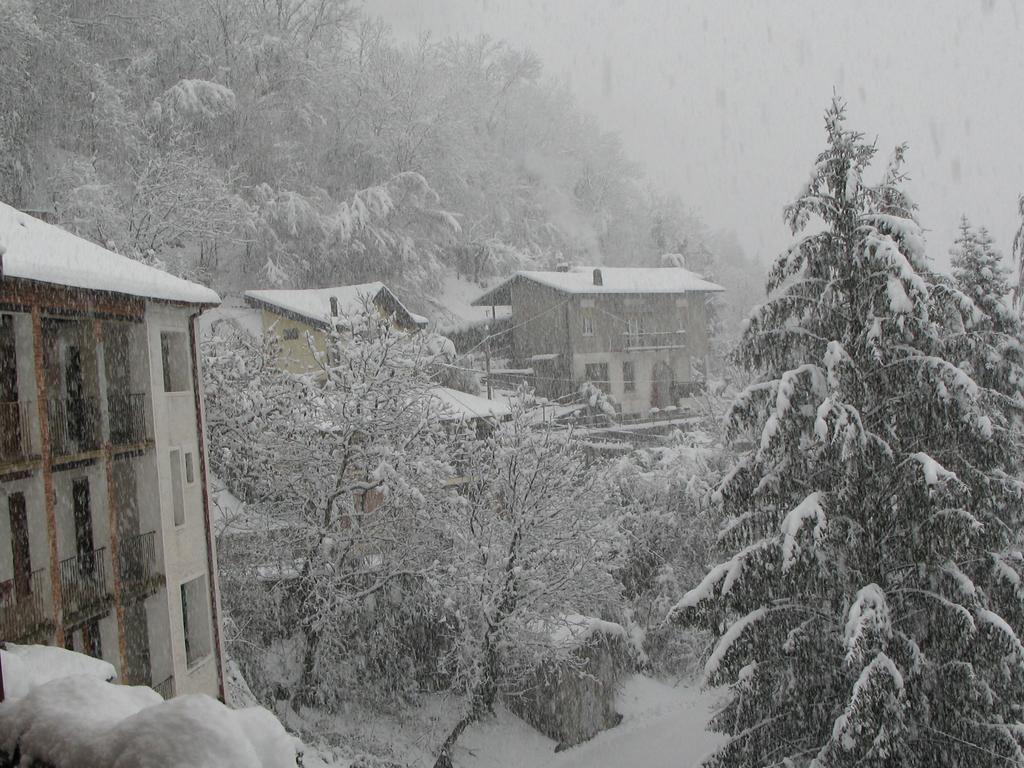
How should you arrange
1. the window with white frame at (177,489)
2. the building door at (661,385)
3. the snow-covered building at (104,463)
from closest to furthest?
the snow-covered building at (104,463) → the window with white frame at (177,489) → the building door at (661,385)

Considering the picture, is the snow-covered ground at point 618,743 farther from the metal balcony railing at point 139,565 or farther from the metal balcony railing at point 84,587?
the metal balcony railing at point 84,587

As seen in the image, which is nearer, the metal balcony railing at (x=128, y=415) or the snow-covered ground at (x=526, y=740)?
the metal balcony railing at (x=128, y=415)

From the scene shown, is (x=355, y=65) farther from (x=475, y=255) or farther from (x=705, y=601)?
(x=705, y=601)

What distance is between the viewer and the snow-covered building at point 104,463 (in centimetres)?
1066

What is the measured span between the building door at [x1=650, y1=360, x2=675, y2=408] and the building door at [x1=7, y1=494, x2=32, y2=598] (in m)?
36.5

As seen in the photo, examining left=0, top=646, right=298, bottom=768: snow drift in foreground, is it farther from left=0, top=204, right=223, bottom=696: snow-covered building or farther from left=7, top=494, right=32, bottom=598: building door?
left=7, top=494, right=32, bottom=598: building door

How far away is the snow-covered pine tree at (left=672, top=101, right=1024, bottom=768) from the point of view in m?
10.4

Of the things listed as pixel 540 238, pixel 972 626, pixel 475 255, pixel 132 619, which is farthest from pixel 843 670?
pixel 540 238

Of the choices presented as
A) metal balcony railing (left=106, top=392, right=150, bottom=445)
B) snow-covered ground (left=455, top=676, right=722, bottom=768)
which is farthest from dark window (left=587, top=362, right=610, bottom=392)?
metal balcony railing (left=106, top=392, right=150, bottom=445)

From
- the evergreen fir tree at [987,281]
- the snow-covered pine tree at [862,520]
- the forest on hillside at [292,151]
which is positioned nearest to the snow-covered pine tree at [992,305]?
the evergreen fir tree at [987,281]

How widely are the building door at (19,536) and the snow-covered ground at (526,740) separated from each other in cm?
779

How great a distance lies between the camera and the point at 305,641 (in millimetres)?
18234

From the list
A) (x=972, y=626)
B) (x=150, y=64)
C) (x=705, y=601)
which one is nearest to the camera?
(x=972, y=626)

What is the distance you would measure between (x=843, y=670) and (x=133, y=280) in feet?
35.2
